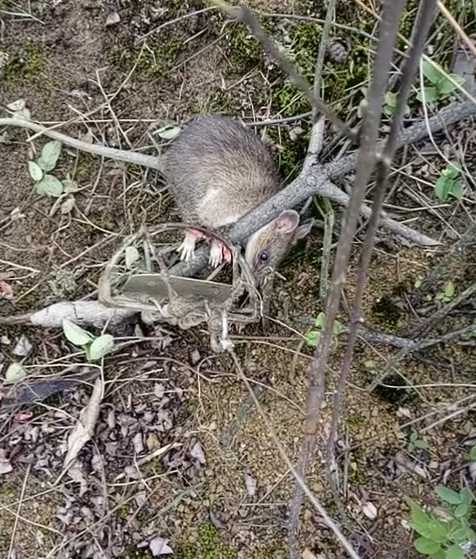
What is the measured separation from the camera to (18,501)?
2.63m

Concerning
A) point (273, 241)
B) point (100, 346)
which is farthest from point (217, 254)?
point (100, 346)

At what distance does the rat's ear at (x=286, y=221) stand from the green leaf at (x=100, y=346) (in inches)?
30.7

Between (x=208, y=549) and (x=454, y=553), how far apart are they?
0.98 m

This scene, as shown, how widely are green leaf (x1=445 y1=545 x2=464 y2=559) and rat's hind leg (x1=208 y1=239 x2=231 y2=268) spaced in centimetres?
145

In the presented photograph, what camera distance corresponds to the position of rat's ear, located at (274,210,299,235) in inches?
108

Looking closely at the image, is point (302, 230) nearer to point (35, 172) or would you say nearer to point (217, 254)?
point (217, 254)

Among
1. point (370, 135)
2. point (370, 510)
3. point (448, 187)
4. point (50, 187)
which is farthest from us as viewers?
point (50, 187)

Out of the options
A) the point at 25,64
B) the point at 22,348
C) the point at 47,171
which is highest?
the point at 25,64

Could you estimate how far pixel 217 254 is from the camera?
2916 mm

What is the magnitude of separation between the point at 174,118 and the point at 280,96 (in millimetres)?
476

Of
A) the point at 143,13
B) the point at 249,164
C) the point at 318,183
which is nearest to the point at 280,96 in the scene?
the point at 249,164

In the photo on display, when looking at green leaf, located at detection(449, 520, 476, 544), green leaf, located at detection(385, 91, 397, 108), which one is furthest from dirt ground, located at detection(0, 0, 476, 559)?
green leaf, located at detection(449, 520, 476, 544)

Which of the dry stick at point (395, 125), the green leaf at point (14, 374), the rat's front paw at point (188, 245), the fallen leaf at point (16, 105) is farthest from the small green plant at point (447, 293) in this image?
the fallen leaf at point (16, 105)

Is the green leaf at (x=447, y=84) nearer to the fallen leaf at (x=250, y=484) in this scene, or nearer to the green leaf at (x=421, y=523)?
the green leaf at (x=421, y=523)
